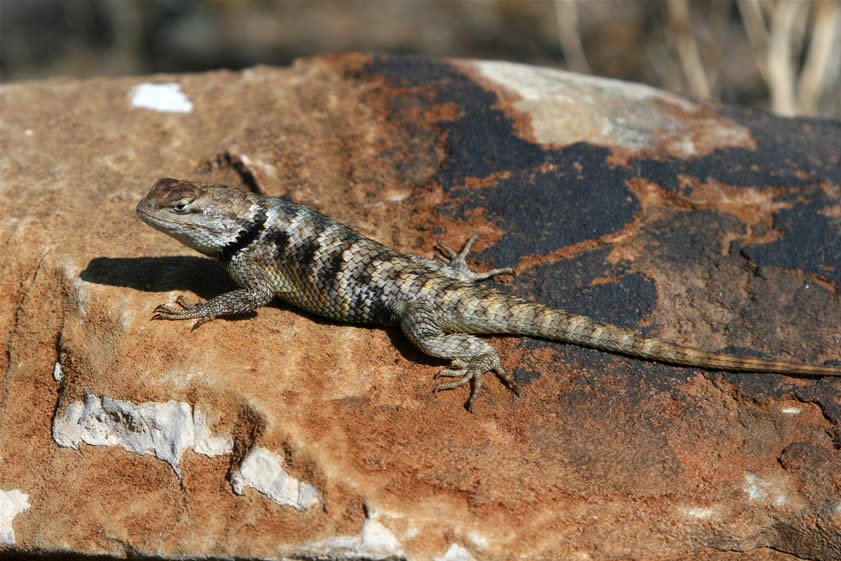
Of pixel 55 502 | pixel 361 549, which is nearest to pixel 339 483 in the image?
pixel 361 549

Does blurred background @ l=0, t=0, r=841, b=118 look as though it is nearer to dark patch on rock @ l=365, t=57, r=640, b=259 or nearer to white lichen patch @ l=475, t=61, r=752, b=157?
white lichen patch @ l=475, t=61, r=752, b=157

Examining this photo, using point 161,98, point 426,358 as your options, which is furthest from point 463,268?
point 161,98

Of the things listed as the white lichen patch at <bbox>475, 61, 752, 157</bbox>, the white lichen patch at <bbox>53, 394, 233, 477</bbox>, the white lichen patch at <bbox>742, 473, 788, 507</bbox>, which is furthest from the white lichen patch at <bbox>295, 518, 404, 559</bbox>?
the white lichen patch at <bbox>475, 61, 752, 157</bbox>

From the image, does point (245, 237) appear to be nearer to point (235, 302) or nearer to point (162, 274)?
point (235, 302)

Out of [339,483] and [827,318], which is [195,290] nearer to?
[339,483]

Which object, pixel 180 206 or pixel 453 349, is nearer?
pixel 453 349
